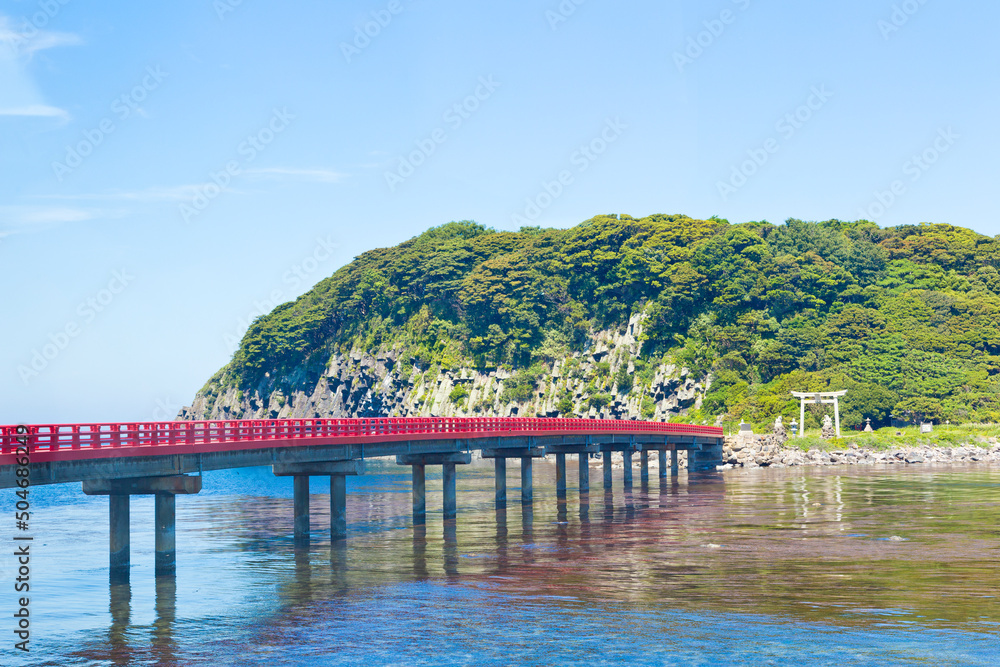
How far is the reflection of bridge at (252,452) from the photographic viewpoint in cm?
3256

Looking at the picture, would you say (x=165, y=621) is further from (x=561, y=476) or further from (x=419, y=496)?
(x=561, y=476)

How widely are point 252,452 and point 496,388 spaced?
4958 inches

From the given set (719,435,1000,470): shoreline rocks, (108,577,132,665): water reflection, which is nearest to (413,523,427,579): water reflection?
(108,577,132,665): water reflection

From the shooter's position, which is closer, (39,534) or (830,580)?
(830,580)

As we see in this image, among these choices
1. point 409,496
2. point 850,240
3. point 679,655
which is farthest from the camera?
point 850,240

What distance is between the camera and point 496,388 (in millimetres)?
167500

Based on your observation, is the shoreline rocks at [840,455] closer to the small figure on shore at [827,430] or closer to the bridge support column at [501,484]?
the small figure on shore at [827,430]

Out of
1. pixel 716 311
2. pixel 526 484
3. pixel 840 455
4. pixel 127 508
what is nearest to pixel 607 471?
pixel 526 484

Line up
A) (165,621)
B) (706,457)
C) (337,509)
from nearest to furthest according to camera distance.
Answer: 1. (165,621)
2. (337,509)
3. (706,457)

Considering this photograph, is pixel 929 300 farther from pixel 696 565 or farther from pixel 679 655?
pixel 679 655

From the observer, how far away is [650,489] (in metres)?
81.1

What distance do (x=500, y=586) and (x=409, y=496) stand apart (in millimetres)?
46893

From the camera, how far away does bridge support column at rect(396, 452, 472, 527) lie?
56.1 meters

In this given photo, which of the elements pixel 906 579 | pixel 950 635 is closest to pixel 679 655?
pixel 950 635
